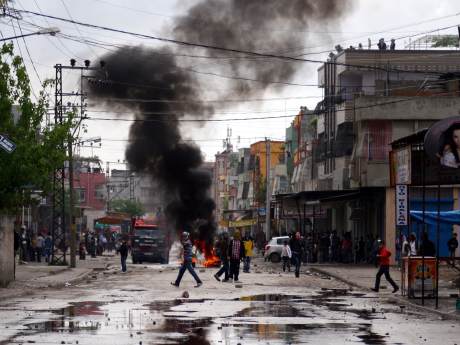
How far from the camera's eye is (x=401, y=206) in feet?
105

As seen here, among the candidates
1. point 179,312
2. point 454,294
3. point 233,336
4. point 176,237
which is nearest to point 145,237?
point 176,237

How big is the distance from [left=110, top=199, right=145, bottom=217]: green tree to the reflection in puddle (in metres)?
106

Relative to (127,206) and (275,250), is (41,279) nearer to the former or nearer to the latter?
(275,250)

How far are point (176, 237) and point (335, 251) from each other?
12.4 m

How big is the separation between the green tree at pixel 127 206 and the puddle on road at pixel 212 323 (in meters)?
106

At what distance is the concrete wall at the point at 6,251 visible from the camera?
107ft

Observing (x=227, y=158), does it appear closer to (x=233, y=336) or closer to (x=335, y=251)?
(x=335, y=251)

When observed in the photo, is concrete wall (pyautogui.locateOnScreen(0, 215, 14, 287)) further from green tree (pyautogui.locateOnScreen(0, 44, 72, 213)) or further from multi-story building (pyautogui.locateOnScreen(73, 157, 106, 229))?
multi-story building (pyautogui.locateOnScreen(73, 157, 106, 229))

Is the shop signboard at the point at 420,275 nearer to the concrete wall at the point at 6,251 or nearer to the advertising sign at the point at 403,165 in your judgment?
the advertising sign at the point at 403,165

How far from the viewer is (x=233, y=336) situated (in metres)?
16.9

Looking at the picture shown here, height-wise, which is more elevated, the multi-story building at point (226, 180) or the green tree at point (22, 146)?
the multi-story building at point (226, 180)

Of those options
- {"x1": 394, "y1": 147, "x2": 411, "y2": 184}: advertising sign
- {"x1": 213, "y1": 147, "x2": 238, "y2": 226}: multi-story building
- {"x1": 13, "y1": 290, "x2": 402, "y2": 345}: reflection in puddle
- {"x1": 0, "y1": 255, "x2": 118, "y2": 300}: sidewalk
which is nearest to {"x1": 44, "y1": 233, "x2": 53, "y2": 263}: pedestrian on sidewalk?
{"x1": 0, "y1": 255, "x2": 118, "y2": 300}: sidewalk

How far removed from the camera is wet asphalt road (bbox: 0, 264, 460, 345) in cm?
1662

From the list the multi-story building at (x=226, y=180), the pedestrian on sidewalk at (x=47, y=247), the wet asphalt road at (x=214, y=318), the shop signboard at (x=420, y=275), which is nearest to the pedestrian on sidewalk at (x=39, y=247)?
the pedestrian on sidewalk at (x=47, y=247)
